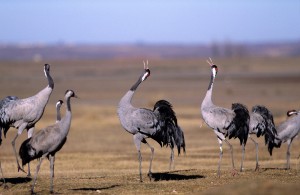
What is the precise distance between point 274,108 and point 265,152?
1372 centimetres

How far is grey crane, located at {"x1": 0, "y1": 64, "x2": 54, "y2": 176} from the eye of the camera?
53.5 ft

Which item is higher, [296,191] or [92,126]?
[92,126]

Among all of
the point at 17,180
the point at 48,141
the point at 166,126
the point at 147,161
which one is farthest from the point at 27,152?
the point at 147,161

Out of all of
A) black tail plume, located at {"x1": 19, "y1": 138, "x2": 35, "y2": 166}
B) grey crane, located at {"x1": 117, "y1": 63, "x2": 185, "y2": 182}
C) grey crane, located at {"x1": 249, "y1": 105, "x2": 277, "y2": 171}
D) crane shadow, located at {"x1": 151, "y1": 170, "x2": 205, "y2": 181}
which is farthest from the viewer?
grey crane, located at {"x1": 249, "y1": 105, "x2": 277, "y2": 171}

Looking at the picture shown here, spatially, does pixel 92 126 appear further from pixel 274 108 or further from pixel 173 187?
pixel 173 187

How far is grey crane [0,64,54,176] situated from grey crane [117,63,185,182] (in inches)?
72.3

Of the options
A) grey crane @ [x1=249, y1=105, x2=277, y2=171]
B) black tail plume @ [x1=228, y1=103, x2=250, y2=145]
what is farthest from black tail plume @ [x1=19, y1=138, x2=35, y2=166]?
grey crane @ [x1=249, y1=105, x2=277, y2=171]

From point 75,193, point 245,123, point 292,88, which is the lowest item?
point 75,193

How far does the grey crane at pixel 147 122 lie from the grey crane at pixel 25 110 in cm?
184

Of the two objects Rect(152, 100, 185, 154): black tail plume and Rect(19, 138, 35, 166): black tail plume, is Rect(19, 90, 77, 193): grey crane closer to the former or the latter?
Rect(19, 138, 35, 166): black tail plume

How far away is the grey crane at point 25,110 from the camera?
16297 mm

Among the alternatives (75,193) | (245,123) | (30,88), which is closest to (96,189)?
(75,193)

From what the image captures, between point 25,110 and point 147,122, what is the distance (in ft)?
9.46

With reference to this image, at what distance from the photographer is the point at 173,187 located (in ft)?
46.3
